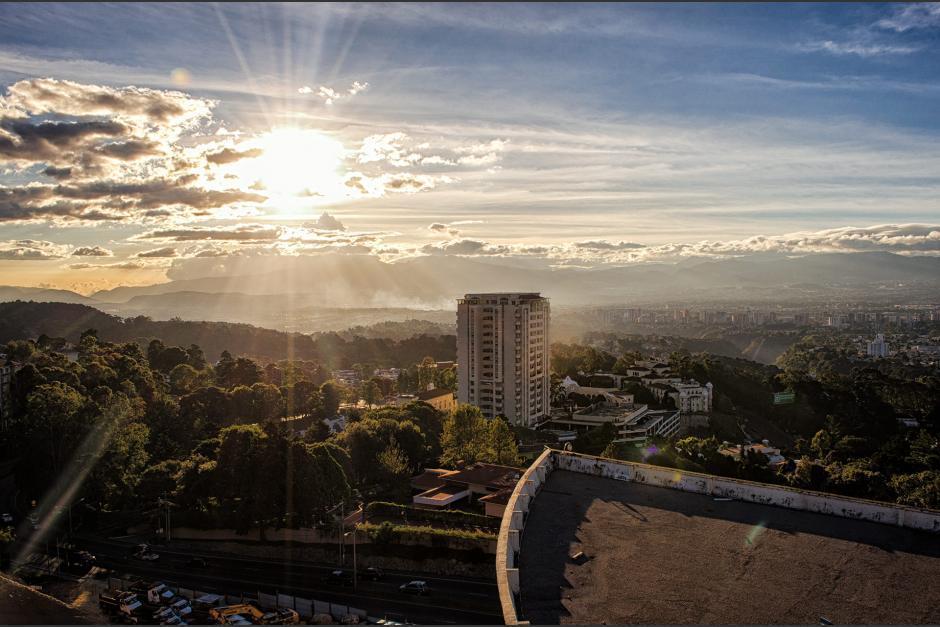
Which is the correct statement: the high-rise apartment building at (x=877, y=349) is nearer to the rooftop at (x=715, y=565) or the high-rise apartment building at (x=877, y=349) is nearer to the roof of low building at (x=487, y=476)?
the roof of low building at (x=487, y=476)

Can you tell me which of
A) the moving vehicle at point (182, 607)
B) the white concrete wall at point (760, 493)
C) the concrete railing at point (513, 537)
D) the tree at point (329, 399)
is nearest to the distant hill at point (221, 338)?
the tree at point (329, 399)

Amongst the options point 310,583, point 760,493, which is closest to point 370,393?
point 310,583

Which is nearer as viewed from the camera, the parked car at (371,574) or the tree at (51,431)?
the parked car at (371,574)

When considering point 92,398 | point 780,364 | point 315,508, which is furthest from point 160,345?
point 780,364

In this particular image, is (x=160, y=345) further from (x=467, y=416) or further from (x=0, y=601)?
(x=0, y=601)

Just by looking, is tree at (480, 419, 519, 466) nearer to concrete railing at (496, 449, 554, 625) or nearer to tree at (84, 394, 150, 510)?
tree at (84, 394, 150, 510)

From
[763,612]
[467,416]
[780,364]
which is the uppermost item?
[763,612]
